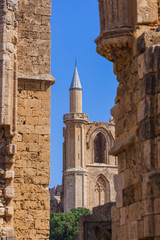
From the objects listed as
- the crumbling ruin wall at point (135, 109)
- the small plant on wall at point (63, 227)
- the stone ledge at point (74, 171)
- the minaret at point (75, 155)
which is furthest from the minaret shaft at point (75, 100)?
the crumbling ruin wall at point (135, 109)

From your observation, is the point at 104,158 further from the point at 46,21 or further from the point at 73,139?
the point at 46,21

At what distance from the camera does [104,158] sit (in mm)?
63812

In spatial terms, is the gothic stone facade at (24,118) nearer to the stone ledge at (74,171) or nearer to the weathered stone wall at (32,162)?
the weathered stone wall at (32,162)

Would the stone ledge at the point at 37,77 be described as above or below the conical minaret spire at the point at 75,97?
below

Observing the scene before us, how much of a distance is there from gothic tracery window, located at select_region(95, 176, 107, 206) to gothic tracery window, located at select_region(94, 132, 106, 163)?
203 centimetres

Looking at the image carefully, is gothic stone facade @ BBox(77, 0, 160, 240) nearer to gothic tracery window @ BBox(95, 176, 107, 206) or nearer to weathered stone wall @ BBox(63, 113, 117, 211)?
weathered stone wall @ BBox(63, 113, 117, 211)

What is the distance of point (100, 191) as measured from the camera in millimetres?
63219

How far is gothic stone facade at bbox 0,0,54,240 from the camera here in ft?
34.7

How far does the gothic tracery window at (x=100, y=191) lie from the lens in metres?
62.8

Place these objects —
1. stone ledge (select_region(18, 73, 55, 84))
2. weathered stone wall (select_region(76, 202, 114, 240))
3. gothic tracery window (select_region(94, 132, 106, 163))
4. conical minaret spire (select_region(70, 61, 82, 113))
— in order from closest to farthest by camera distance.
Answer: stone ledge (select_region(18, 73, 55, 84)), weathered stone wall (select_region(76, 202, 114, 240)), conical minaret spire (select_region(70, 61, 82, 113)), gothic tracery window (select_region(94, 132, 106, 163))

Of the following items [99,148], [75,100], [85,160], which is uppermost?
[75,100]

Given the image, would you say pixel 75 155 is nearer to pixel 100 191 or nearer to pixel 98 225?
pixel 100 191

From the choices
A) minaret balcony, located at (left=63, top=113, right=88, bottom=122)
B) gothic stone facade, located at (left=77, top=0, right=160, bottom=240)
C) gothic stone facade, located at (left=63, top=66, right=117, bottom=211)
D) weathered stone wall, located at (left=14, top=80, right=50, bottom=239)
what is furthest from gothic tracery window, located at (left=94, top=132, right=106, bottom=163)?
gothic stone facade, located at (left=77, top=0, right=160, bottom=240)

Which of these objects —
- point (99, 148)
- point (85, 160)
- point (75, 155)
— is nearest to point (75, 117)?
point (75, 155)
